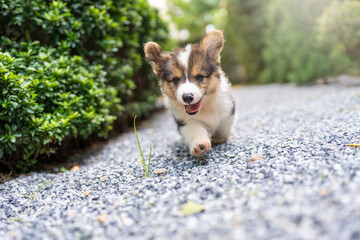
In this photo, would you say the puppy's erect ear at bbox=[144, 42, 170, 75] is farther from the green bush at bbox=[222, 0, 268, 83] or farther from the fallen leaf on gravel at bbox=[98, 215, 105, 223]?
the green bush at bbox=[222, 0, 268, 83]

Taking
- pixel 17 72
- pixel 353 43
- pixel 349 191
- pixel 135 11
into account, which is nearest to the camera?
pixel 349 191

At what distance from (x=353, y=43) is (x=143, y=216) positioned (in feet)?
28.2

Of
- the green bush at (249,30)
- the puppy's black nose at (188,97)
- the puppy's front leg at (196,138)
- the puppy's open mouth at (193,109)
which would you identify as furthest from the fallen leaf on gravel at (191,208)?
the green bush at (249,30)

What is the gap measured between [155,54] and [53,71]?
1491 mm

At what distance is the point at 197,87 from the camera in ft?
11.6

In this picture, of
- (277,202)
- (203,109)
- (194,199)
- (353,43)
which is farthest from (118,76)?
(353,43)

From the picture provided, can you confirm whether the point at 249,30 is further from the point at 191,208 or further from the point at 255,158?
the point at 191,208

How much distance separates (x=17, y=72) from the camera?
3861mm

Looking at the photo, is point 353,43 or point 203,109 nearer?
point 203,109

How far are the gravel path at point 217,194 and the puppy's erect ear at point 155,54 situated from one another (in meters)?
1.35

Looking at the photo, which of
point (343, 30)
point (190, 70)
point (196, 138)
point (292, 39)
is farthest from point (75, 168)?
point (292, 39)

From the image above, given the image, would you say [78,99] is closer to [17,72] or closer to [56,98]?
[56,98]

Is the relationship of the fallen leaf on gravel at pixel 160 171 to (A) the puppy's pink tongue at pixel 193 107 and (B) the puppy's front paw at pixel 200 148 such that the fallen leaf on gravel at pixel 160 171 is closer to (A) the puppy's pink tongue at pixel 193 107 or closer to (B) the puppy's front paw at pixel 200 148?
(B) the puppy's front paw at pixel 200 148

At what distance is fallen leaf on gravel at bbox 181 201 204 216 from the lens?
2.12 meters
